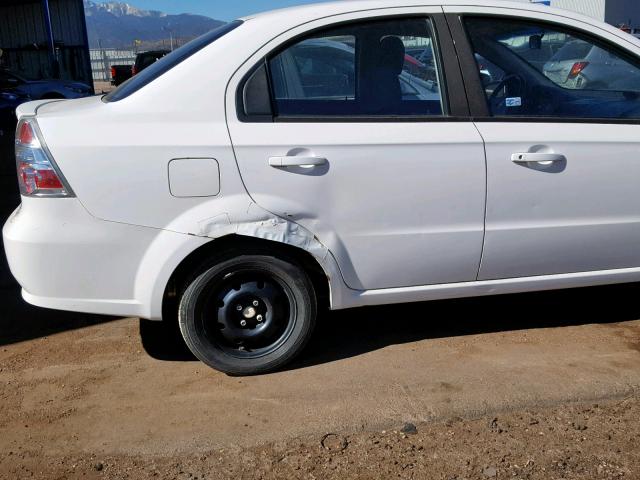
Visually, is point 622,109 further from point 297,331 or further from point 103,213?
point 103,213

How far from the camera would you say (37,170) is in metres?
3.33

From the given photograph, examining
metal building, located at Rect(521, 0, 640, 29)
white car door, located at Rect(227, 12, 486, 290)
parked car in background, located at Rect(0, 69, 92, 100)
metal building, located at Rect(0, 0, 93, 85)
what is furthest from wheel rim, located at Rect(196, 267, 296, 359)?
metal building, located at Rect(521, 0, 640, 29)

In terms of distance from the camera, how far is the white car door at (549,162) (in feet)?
12.2

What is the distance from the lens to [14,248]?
344 cm

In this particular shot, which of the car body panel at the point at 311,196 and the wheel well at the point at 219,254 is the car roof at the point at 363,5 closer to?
the car body panel at the point at 311,196

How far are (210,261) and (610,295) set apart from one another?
9.63ft

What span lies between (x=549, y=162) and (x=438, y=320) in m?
1.30

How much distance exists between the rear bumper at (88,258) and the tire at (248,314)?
0.67 ft

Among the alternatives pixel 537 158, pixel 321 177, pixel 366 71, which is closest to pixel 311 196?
pixel 321 177

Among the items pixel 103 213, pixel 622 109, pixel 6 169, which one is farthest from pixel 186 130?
pixel 6 169

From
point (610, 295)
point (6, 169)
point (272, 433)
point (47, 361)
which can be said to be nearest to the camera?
point (272, 433)

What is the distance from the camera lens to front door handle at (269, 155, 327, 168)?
3424 mm

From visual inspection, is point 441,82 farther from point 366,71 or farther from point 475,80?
point 366,71

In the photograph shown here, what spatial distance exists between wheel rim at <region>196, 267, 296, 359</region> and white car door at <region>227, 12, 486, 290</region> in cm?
37
